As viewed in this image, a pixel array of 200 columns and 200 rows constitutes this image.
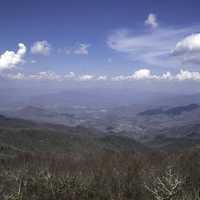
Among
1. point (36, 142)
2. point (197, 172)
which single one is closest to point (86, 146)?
point (36, 142)

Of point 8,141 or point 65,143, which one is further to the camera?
point 65,143

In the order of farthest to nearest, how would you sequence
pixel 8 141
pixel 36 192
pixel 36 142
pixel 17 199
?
pixel 36 142, pixel 8 141, pixel 36 192, pixel 17 199

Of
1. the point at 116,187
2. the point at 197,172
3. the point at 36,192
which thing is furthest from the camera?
the point at 197,172

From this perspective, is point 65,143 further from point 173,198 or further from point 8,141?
point 173,198

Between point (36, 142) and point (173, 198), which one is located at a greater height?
point (173, 198)

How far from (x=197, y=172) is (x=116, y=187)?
46.4 ft

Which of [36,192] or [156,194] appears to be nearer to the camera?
[156,194]

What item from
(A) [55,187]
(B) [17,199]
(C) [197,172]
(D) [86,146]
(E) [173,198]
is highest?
(E) [173,198]

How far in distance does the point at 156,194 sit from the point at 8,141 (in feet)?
565

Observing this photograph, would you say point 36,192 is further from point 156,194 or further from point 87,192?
point 156,194

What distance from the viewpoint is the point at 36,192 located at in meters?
27.1

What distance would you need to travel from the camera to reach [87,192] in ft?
82.3

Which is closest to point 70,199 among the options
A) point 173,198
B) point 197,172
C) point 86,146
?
point 173,198

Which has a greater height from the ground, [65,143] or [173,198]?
[173,198]
